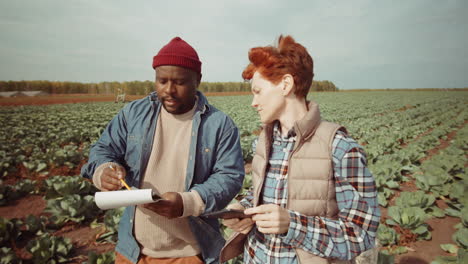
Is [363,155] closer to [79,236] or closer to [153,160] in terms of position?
[153,160]

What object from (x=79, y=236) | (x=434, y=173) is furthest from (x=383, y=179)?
(x=79, y=236)

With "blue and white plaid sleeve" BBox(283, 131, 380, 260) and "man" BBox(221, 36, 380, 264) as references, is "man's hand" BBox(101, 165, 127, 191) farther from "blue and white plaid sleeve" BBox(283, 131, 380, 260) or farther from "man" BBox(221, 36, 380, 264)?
"blue and white plaid sleeve" BBox(283, 131, 380, 260)

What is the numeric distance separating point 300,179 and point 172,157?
3.26 feet

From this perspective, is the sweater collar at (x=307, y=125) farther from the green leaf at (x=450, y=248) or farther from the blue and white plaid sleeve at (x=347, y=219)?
the green leaf at (x=450, y=248)

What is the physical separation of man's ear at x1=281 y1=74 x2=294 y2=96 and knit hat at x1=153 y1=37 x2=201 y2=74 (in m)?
0.75

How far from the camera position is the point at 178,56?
1.77m

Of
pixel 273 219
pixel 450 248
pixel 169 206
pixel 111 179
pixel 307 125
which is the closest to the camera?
pixel 273 219

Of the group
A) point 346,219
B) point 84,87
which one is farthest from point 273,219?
point 84,87

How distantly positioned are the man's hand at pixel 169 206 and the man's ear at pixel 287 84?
36.7 inches

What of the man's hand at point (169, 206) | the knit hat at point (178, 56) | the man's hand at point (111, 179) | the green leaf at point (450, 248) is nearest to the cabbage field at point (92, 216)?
the green leaf at point (450, 248)

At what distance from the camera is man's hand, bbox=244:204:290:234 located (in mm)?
1253

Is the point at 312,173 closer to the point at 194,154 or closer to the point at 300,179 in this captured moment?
the point at 300,179

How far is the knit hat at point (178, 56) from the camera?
1.76 meters

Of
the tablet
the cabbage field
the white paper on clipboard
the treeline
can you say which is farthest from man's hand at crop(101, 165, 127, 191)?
the treeline
